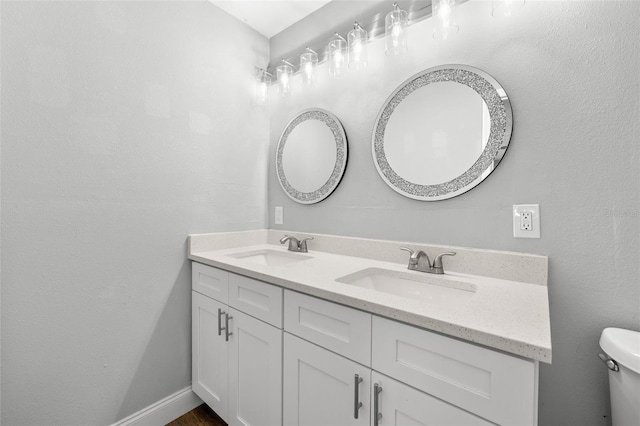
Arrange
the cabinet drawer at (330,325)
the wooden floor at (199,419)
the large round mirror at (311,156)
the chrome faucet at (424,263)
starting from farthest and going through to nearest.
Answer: the large round mirror at (311,156), the wooden floor at (199,419), the chrome faucet at (424,263), the cabinet drawer at (330,325)

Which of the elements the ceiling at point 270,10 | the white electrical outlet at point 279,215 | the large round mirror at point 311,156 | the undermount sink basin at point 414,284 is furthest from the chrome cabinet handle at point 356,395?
the ceiling at point 270,10

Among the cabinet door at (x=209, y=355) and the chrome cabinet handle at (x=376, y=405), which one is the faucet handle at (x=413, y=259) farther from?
the cabinet door at (x=209, y=355)

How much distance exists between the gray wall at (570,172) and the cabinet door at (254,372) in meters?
0.88

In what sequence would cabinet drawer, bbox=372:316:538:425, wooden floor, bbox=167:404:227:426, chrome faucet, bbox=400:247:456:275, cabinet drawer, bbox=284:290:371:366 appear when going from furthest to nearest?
wooden floor, bbox=167:404:227:426 → chrome faucet, bbox=400:247:456:275 → cabinet drawer, bbox=284:290:371:366 → cabinet drawer, bbox=372:316:538:425

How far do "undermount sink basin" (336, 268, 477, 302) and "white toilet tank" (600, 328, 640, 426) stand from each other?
375mm

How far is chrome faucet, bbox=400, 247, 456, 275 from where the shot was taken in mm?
1154

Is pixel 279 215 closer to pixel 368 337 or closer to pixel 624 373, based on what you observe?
pixel 368 337

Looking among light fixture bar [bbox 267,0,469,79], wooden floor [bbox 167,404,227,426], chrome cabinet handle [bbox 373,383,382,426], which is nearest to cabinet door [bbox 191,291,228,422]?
wooden floor [bbox 167,404,227,426]

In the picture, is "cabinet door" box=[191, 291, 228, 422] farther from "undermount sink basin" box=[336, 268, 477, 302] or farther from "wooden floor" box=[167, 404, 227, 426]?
"undermount sink basin" box=[336, 268, 477, 302]

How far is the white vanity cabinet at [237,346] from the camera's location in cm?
110

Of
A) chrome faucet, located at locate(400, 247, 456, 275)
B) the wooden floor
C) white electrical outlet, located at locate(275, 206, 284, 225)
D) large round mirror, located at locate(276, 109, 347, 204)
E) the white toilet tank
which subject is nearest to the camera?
the white toilet tank

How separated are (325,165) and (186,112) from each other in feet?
2.77

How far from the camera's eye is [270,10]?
1.72 metres

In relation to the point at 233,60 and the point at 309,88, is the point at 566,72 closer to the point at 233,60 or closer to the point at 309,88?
the point at 309,88
